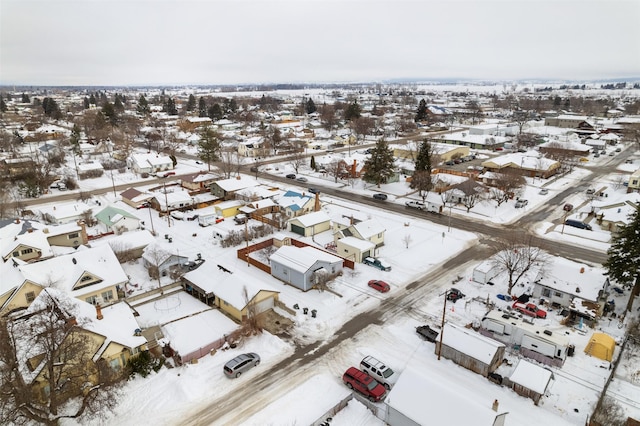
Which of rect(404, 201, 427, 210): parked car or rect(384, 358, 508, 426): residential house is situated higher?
rect(384, 358, 508, 426): residential house

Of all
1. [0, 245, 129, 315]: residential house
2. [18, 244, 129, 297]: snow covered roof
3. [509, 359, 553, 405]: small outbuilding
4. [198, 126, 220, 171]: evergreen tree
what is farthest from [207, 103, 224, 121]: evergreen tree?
[509, 359, 553, 405]: small outbuilding

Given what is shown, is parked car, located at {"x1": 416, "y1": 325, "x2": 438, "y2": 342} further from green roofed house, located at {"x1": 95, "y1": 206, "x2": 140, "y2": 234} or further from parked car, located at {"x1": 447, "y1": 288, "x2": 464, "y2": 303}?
green roofed house, located at {"x1": 95, "y1": 206, "x2": 140, "y2": 234}

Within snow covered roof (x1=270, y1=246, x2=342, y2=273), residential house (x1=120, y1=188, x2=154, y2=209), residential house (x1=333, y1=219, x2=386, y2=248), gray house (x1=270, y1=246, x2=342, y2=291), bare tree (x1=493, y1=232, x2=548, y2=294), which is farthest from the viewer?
residential house (x1=120, y1=188, x2=154, y2=209)

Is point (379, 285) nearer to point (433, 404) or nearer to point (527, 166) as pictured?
point (433, 404)

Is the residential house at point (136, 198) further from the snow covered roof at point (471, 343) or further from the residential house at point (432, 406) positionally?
the residential house at point (432, 406)

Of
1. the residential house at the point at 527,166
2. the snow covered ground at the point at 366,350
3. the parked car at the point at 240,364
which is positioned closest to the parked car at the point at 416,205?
the snow covered ground at the point at 366,350

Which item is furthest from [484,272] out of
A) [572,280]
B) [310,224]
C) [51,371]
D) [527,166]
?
[527,166]

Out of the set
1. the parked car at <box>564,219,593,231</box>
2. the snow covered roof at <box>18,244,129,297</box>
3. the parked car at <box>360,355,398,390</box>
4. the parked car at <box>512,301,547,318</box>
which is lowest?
the parked car at <box>564,219,593,231</box>
